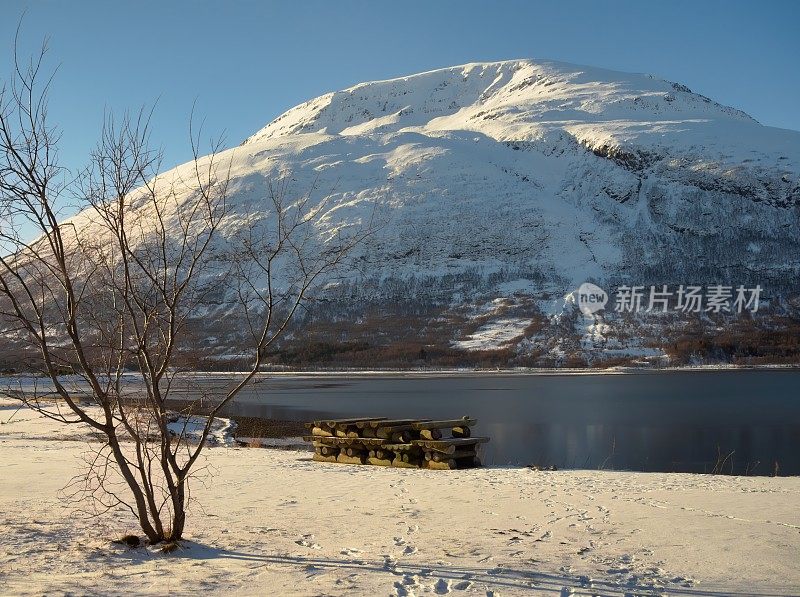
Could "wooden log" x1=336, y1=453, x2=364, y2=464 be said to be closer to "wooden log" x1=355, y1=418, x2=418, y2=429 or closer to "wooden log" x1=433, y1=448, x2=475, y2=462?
"wooden log" x1=355, y1=418, x2=418, y2=429

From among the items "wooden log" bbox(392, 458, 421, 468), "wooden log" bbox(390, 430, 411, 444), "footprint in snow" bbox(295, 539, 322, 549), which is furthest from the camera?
"wooden log" bbox(390, 430, 411, 444)

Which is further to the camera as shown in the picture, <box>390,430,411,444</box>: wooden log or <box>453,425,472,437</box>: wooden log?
<box>453,425,472,437</box>: wooden log

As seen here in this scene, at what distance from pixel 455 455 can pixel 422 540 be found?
9.77 metres

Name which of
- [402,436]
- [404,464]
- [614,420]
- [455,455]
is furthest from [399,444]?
[614,420]

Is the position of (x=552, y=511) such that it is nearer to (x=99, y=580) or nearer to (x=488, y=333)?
(x=99, y=580)

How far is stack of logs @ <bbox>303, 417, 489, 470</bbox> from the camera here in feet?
61.7

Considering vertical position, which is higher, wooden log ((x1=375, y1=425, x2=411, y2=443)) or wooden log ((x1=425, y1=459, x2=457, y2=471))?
wooden log ((x1=375, y1=425, x2=411, y2=443))

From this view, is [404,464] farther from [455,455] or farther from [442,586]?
[442,586]

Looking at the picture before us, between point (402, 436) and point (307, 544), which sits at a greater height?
point (307, 544)

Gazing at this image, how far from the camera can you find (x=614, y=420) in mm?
37344

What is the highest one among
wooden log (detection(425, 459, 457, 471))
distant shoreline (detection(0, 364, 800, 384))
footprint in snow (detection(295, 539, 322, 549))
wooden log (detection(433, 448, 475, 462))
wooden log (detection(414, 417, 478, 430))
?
footprint in snow (detection(295, 539, 322, 549))

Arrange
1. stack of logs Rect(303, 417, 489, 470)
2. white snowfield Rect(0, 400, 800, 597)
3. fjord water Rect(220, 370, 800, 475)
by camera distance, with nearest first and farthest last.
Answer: white snowfield Rect(0, 400, 800, 597) → stack of logs Rect(303, 417, 489, 470) → fjord water Rect(220, 370, 800, 475)

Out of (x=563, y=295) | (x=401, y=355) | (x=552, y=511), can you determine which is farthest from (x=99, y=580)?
(x=563, y=295)

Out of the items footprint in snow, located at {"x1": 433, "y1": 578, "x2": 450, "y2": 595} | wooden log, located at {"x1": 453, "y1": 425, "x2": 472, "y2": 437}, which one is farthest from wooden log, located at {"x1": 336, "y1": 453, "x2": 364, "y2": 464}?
footprint in snow, located at {"x1": 433, "y1": 578, "x2": 450, "y2": 595}
